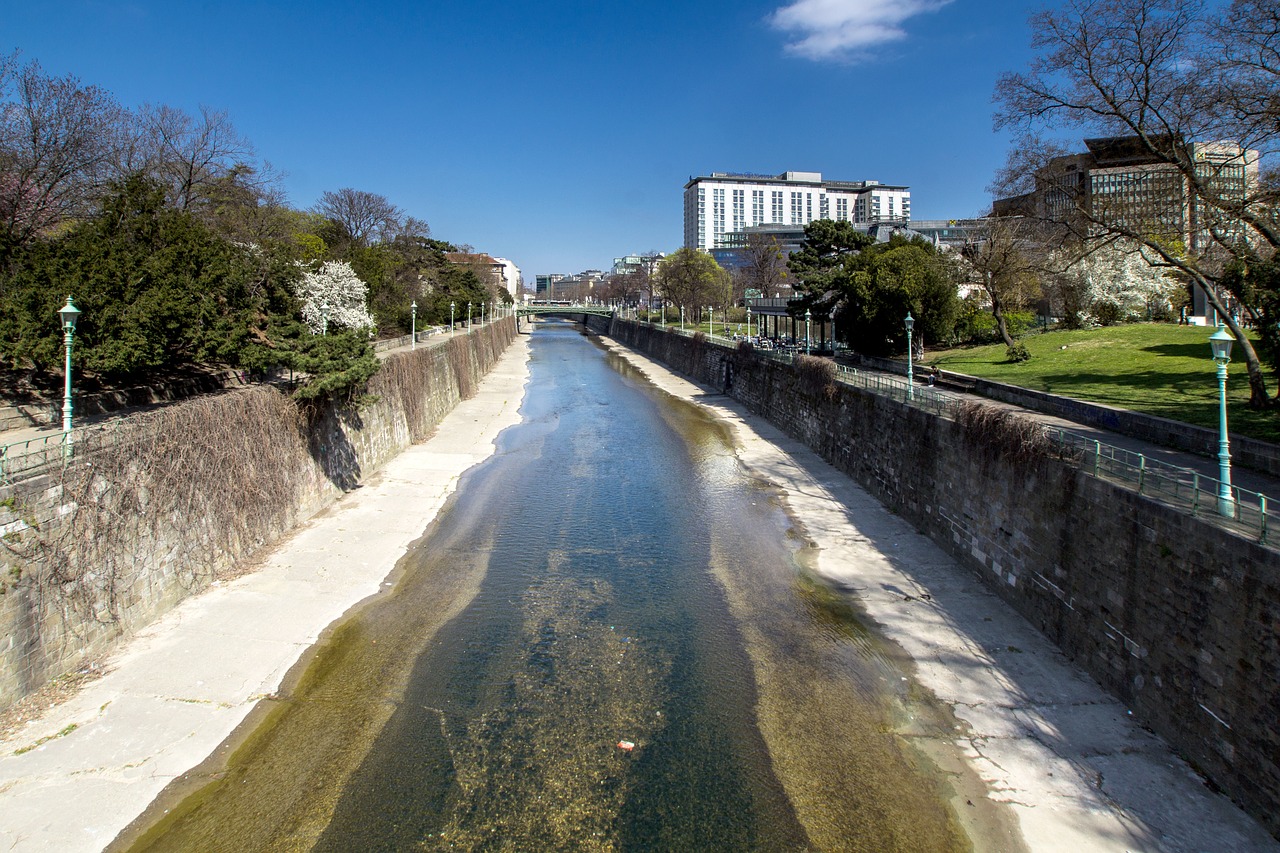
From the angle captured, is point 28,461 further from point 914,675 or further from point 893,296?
point 893,296

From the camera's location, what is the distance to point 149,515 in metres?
13.9

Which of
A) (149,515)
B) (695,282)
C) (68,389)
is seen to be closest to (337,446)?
(149,515)

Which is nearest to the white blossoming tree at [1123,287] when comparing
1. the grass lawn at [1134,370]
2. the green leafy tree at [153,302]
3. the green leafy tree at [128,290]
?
the grass lawn at [1134,370]

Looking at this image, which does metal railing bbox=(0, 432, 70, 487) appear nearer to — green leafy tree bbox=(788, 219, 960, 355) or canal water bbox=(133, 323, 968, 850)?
canal water bbox=(133, 323, 968, 850)

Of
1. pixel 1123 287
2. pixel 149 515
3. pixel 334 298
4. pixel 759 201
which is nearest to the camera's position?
pixel 149 515

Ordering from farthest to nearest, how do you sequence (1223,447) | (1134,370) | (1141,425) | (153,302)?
(1134,370) < (1141,425) < (153,302) < (1223,447)

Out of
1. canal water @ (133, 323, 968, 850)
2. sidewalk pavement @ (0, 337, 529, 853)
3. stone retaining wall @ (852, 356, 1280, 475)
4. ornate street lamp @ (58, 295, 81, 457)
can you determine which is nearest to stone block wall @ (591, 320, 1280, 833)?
canal water @ (133, 323, 968, 850)

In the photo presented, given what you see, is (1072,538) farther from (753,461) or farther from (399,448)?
(399,448)

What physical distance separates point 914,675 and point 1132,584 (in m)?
3.66

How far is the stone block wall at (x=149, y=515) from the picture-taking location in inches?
429

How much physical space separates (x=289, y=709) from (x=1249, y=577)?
43.9 feet

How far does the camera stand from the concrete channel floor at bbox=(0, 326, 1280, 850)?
8898 mm

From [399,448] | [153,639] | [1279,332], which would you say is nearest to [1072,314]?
[1279,332]

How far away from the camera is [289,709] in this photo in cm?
1166
